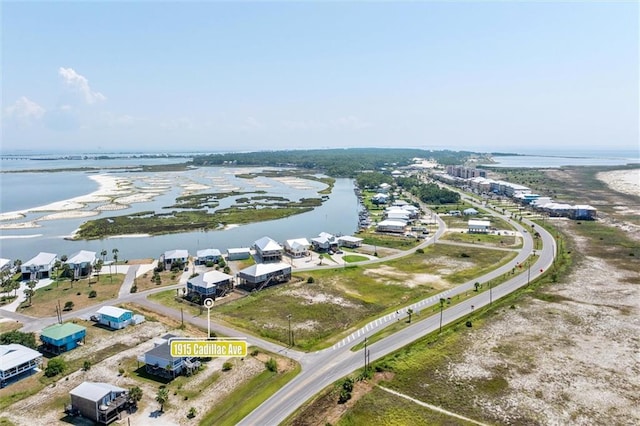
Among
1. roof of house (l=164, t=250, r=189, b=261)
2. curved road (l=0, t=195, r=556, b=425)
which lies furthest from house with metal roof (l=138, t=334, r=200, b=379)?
roof of house (l=164, t=250, r=189, b=261)

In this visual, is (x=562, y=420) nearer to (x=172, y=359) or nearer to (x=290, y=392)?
(x=290, y=392)

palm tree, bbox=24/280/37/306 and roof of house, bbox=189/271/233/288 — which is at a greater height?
roof of house, bbox=189/271/233/288

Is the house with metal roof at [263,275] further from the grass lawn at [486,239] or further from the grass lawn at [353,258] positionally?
the grass lawn at [486,239]

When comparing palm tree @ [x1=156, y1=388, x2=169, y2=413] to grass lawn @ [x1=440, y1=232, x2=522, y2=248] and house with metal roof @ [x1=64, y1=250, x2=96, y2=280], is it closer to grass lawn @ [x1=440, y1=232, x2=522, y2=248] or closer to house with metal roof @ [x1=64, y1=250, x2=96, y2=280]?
house with metal roof @ [x1=64, y1=250, x2=96, y2=280]

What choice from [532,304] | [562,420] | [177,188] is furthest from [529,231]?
[177,188]

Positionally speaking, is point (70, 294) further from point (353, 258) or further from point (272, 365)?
point (353, 258)

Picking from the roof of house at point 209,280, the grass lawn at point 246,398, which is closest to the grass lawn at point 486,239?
the roof of house at point 209,280
